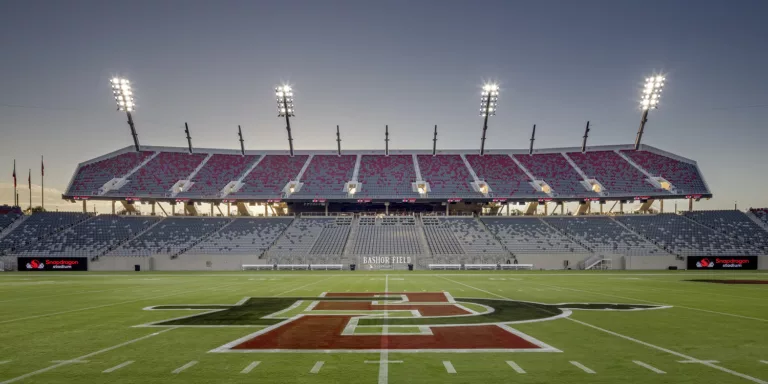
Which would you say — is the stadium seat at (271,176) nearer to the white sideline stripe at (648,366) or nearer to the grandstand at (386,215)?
the grandstand at (386,215)

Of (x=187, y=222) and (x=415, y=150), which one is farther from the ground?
(x=415, y=150)

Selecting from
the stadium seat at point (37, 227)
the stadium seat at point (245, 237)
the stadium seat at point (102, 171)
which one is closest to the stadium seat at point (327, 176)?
the stadium seat at point (245, 237)

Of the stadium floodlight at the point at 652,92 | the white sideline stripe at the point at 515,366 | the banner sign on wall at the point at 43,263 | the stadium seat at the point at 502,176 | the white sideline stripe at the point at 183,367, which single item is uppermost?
the stadium floodlight at the point at 652,92

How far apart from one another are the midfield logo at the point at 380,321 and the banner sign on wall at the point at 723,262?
37492 millimetres

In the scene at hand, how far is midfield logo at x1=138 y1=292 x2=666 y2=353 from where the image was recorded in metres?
9.09

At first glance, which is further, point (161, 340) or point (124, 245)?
point (124, 245)

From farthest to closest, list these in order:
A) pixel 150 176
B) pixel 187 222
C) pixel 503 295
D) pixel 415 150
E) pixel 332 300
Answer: pixel 415 150 → pixel 150 176 → pixel 187 222 → pixel 503 295 → pixel 332 300

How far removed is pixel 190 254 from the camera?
1937 inches

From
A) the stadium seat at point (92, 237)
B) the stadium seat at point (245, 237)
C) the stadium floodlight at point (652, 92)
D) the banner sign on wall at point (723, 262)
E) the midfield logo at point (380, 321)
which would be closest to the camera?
the midfield logo at point (380, 321)

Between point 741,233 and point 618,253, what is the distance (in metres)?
15.2

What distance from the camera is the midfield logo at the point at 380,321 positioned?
9.09m

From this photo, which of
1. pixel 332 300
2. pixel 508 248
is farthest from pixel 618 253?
pixel 332 300

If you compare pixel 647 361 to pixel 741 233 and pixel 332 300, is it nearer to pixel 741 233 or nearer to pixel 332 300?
pixel 332 300

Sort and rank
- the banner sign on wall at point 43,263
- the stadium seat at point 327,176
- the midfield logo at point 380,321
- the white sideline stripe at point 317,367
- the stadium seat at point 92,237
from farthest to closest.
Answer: the stadium seat at point 327,176 → the stadium seat at point 92,237 → the banner sign on wall at point 43,263 → the midfield logo at point 380,321 → the white sideline stripe at point 317,367
